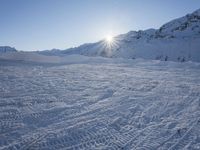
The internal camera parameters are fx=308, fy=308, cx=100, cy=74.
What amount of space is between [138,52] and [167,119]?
301 ft

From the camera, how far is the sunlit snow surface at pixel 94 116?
671 cm

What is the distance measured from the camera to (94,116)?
8.70m

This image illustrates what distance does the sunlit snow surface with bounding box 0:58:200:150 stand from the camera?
22.0 feet

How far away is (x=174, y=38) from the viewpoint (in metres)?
115

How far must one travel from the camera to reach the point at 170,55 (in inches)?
3676

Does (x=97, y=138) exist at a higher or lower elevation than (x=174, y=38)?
lower

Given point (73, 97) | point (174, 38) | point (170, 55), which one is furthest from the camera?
point (174, 38)

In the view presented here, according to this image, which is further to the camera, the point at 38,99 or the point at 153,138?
the point at 38,99

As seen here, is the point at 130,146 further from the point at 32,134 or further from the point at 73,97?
the point at 73,97

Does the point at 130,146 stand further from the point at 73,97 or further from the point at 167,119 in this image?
the point at 73,97

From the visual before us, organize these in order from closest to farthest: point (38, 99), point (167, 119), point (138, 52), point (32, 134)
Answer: point (32, 134) < point (167, 119) < point (38, 99) < point (138, 52)

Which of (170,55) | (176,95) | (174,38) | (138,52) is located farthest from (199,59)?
(176,95)

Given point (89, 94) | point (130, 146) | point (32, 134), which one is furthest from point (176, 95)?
point (32, 134)

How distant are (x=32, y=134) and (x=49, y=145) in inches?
27.0
